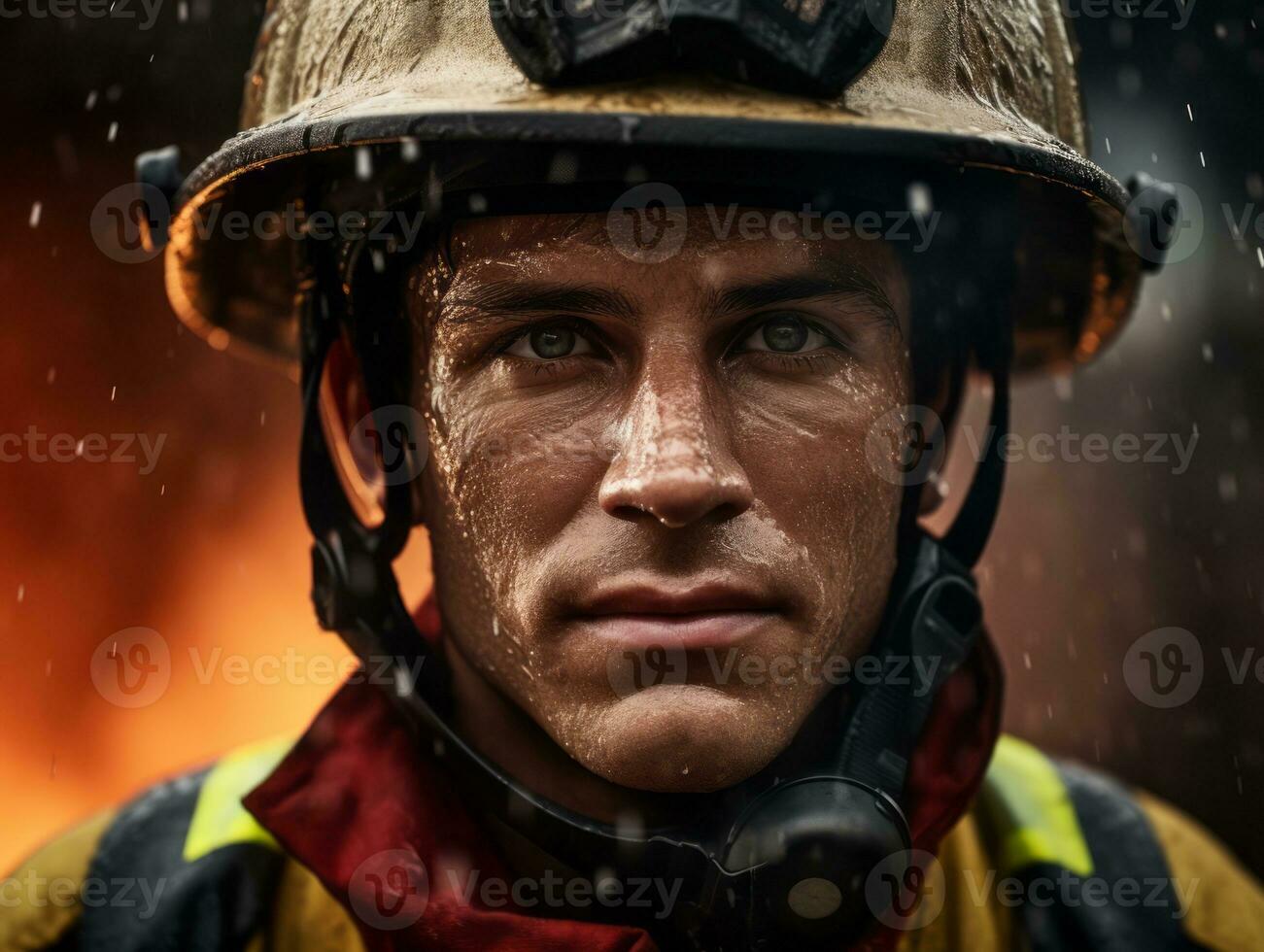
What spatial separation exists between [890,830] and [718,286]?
87 cm

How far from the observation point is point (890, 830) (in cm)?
170

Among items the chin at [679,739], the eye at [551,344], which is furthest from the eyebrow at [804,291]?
the chin at [679,739]

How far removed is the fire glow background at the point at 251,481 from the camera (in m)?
4.13

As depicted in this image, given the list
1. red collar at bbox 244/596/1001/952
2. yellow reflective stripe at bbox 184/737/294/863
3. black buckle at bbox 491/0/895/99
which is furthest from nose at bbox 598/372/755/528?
yellow reflective stripe at bbox 184/737/294/863

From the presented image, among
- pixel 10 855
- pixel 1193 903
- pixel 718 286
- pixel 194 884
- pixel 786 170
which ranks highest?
pixel 786 170

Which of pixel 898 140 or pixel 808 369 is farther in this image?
pixel 808 369

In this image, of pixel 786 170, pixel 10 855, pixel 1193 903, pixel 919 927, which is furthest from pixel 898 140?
pixel 10 855

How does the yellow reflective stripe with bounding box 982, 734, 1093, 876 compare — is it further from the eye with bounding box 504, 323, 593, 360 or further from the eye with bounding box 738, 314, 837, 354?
the eye with bounding box 504, 323, 593, 360

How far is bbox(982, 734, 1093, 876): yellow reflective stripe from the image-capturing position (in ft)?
7.22

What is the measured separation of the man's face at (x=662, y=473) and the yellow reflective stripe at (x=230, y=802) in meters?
0.66

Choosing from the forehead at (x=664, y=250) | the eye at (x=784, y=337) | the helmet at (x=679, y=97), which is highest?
the helmet at (x=679, y=97)

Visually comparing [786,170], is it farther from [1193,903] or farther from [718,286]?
[1193,903]

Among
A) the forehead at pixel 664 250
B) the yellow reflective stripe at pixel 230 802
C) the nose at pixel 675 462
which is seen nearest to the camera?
the nose at pixel 675 462

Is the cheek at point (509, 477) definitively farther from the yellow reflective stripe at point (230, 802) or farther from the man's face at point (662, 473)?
the yellow reflective stripe at point (230, 802)
